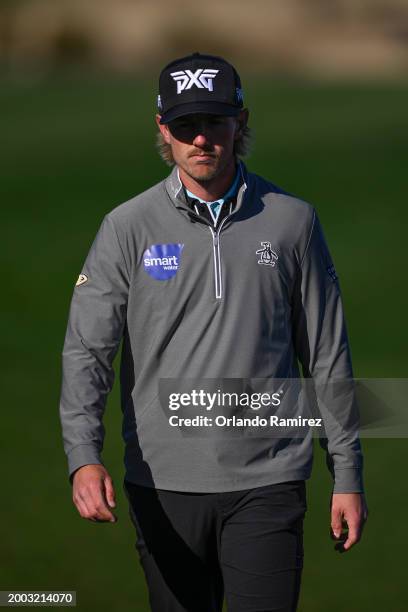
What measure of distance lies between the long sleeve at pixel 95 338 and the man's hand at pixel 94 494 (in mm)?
117

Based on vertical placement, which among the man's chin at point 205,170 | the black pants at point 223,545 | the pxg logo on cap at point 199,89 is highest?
the pxg logo on cap at point 199,89

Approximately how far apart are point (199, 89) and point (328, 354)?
1079 mm

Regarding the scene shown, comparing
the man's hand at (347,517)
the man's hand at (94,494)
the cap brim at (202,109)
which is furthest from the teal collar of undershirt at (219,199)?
the man's hand at (347,517)

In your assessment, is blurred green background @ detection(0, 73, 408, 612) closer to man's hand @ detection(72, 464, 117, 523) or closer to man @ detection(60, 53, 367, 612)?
man @ detection(60, 53, 367, 612)

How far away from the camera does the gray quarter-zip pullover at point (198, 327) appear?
5.34 meters

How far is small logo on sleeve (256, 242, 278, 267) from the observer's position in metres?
5.39

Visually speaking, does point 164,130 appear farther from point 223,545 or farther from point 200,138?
point 223,545

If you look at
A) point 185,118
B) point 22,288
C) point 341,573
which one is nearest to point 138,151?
point 22,288

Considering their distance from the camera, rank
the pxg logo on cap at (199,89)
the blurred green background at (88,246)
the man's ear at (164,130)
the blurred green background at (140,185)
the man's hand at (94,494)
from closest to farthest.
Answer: the man's hand at (94,494)
the pxg logo on cap at (199,89)
the man's ear at (164,130)
the blurred green background at (88,246)
the blurred green background at (140,185)

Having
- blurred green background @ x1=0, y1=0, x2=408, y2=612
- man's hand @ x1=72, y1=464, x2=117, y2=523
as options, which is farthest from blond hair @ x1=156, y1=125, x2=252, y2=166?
blurred green background @ x1=0, y1=0, x2=408, y2=612

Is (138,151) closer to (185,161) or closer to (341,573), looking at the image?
(341,573)

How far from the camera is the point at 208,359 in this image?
210 inches

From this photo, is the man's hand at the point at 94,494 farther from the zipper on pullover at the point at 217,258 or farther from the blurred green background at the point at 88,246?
the blurred green background at the point at 88,246

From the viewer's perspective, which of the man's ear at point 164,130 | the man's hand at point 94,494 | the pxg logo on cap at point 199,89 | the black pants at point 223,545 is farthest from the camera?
the man's ear at point 164,130
